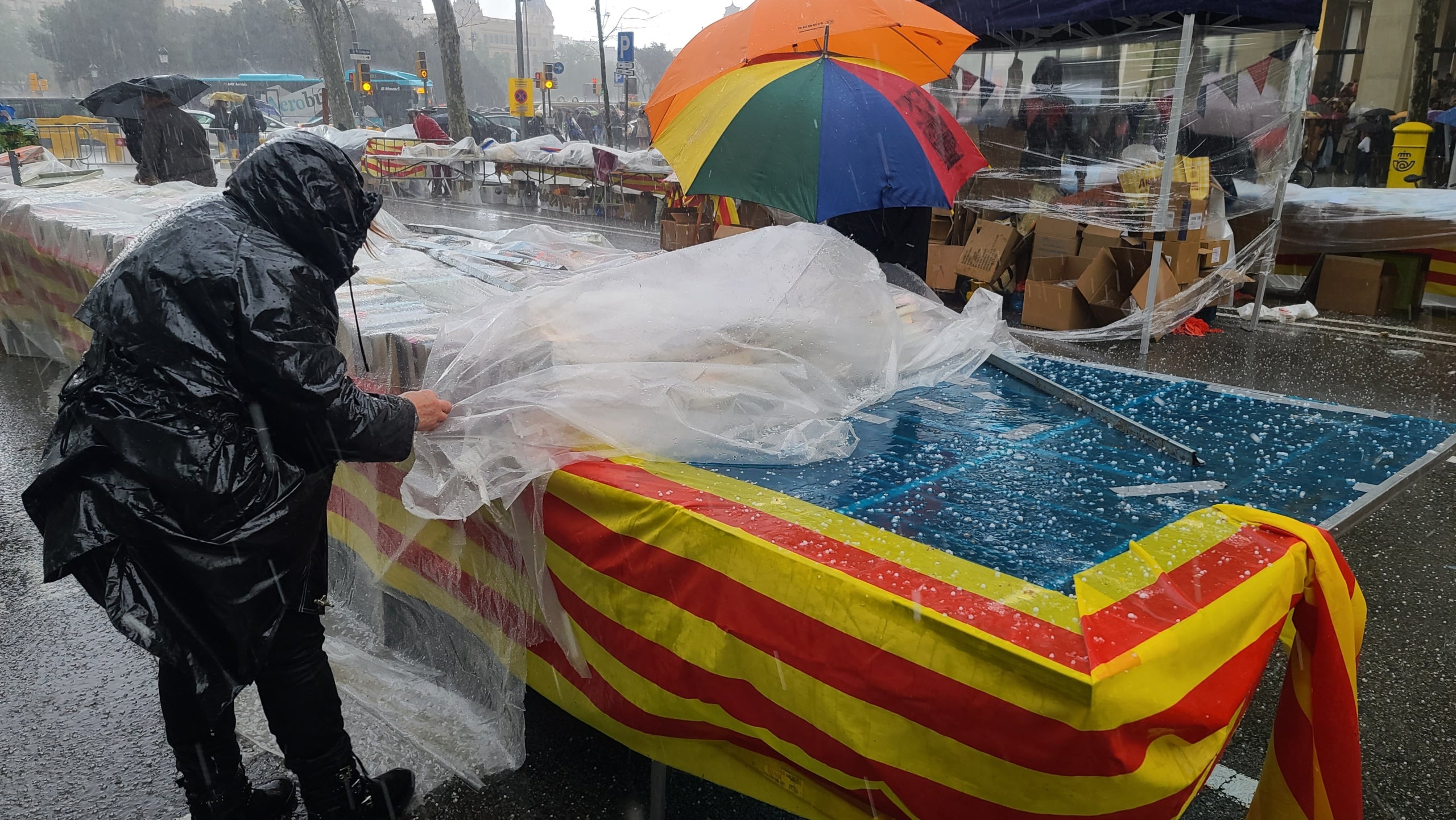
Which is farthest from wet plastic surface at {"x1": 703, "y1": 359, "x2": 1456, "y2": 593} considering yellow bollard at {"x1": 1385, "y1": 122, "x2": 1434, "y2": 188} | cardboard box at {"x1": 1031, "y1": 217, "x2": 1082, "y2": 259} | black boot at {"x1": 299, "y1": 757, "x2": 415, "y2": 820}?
yellow bollard at {"x1": 1385, "y1": 122, "x2": 1434, "y2": 188}

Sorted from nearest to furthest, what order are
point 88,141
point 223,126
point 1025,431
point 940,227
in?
1. point 1025,431
2. point 940,227
3. point 223,126
4. point 88,141

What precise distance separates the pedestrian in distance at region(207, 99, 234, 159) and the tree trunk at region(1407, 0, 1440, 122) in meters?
23.9

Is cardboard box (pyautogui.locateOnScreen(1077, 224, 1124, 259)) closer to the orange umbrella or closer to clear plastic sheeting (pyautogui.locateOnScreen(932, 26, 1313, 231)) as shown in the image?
clear plastic sheeting (pyautogui.locateOnScreen(932, 26, 1313, 231))

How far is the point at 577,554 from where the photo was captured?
2033mm

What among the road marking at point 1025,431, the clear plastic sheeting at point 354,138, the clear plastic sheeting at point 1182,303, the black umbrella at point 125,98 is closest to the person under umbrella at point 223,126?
the clear plastic sheeting at point 354,138

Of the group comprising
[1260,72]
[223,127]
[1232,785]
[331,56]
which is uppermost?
[331,56]

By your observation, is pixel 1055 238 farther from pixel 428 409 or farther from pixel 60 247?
pixel 60 247

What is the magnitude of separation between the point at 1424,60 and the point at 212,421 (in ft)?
53.7

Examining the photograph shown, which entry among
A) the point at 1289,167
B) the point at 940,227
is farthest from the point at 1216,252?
the point at 940,227

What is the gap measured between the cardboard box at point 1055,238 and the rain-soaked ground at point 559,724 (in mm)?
3766

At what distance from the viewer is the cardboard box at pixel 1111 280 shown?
285 inches

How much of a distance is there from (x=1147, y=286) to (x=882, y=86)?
3.56 meters

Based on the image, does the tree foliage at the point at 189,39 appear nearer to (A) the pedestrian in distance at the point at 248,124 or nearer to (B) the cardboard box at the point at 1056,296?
(A) the pedestrian in distance at the point at 248,124

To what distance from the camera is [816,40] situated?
4.48 m
